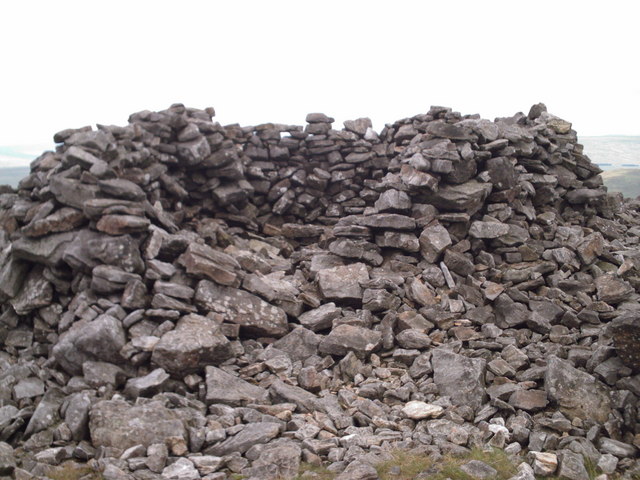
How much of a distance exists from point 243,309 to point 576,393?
7632 millimetres

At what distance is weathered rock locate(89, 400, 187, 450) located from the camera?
342 inches

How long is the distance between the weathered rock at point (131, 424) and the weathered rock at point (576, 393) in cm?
696

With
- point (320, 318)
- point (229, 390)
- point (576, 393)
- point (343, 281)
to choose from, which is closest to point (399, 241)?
point (343, 281)

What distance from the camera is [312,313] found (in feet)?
44.3

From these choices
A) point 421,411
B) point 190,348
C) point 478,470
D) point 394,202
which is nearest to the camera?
point 478,470

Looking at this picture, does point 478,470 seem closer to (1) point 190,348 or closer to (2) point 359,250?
(1) point 190,348

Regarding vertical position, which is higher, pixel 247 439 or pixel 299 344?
pixel 299 344

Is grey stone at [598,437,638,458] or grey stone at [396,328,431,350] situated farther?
grey stone at [396,328,431,350]

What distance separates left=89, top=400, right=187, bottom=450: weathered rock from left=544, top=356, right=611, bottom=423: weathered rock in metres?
6.96

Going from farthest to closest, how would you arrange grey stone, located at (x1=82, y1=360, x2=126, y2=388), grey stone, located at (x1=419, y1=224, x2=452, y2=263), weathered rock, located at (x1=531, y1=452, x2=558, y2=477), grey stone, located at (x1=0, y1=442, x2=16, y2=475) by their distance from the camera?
1. grey stone, located at (x1=419, y1=224, x2=452, y2=263)
2. grey stone, located at (x1=82, y1=360, x2=126, y2=388)
3. grey stone, located at (x1=0, y1=442, x2=16, y2=475)
4. weathered rock, located at (x1=531, y1=452, x2=558, y2=477)

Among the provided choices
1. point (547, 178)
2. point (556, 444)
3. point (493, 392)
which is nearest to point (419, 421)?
point (493, 392)

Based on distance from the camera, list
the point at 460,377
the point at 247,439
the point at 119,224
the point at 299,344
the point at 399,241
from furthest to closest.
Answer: the point at 399,241
the point at 119,224
the point at 299,344
the point at 460,377
the point at 247,439

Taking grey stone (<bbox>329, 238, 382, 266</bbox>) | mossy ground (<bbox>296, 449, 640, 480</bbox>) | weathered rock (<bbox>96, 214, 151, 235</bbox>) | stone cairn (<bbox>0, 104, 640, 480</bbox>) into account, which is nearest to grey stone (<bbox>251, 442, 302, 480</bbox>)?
stone cairn (<bbox>0, 104, 640, 480</bbox>)

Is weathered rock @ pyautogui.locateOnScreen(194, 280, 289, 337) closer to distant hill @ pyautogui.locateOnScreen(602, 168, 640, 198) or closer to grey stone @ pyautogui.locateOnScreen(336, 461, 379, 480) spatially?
grey stone @ pyautogui.locateOnScreen(336, 461, 379, 480)
